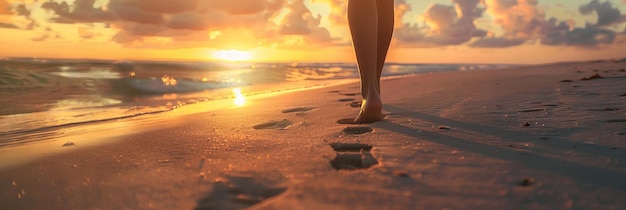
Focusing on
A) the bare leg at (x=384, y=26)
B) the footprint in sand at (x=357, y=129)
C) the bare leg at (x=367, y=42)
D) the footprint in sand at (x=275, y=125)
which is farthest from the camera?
the bare leg at (x=384, y=26)

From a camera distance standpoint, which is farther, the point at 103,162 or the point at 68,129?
the point at 68,129

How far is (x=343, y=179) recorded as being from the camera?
1.12m

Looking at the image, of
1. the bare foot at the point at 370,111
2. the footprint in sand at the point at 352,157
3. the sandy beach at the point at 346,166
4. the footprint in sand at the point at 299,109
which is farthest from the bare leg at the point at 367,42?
the footprint in sand at the point at 299,109

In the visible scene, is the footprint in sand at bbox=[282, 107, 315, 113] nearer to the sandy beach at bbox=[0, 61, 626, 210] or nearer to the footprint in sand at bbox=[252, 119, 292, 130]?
the footprint in sand at bbox=[252, 119, 292, 130]

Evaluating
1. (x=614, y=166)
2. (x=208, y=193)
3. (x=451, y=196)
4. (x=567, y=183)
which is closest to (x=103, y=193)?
(x=208, y=193)

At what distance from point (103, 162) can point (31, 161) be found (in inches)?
12.7

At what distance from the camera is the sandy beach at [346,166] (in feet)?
3.25

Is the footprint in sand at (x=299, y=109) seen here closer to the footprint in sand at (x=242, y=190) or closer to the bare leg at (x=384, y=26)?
the bare leg at (x=384, y=26)

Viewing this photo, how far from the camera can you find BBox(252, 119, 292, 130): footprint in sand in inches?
85.7

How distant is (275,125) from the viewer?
2.27m

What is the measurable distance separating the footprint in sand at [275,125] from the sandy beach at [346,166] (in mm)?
105

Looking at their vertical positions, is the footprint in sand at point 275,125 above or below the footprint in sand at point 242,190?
above

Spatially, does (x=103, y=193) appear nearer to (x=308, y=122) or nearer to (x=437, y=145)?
(x=437, y=145)

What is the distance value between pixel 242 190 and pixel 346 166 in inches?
12.1
